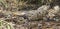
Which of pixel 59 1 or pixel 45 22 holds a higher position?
pixel 59 1

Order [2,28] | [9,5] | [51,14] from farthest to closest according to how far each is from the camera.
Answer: [9,5]
[51,14]
[2,28]

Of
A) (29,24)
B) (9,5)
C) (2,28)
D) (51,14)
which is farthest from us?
(9,5)

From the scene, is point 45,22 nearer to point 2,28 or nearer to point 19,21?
point 19,21

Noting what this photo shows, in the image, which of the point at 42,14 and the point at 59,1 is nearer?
the point at 42,14

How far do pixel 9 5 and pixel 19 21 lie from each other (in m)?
0.49

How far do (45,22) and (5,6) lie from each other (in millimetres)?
780

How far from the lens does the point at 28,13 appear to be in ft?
10.4

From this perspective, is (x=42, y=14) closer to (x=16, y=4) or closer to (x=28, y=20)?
(x=28, y=20)

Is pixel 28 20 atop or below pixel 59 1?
below

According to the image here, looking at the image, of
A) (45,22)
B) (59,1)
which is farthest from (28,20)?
(59,1)

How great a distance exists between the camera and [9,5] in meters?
3.34

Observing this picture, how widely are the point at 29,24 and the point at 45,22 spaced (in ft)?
0.85

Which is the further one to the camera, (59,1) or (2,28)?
(59,1)

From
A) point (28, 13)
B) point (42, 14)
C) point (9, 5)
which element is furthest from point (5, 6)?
point (42, 14)
